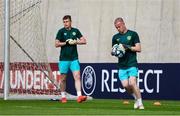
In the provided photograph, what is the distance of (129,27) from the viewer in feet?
84.4

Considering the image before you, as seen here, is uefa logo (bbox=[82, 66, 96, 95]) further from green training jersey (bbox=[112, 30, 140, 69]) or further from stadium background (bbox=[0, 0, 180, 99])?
green training jersey (bbox=[112, 30, 140, 69])

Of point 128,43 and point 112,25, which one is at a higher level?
point 112,25

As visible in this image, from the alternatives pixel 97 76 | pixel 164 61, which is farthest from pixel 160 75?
pixel 97 76

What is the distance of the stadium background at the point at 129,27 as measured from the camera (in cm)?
2472

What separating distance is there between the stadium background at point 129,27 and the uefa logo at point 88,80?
0.59ft

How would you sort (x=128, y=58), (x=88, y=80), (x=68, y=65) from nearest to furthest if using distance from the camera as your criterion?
(x=128, y=58) < (x=68, y=65) < (x=88, y=80)

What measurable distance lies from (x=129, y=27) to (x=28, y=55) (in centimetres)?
305

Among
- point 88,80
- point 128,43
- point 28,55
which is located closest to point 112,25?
point 88,80

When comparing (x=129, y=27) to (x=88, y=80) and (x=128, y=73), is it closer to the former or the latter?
(x=88, y=80)

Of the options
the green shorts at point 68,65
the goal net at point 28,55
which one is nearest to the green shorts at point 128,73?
the green shorts at point 68,65

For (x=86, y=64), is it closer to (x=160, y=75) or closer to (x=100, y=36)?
(x=100, y=36)

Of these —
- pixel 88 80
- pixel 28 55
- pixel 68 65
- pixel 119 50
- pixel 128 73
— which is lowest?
pixel 88 80

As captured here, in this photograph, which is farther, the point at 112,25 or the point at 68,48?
the point at 112,25

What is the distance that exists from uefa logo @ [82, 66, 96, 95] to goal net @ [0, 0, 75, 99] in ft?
2.67
